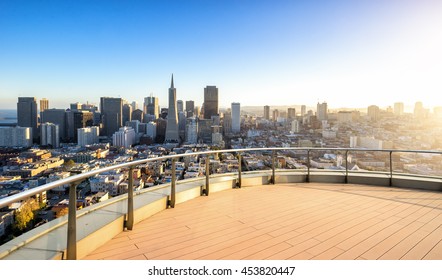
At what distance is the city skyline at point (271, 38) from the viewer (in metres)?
6.82

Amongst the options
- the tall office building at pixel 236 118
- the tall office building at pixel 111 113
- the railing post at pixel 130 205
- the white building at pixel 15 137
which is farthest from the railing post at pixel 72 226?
the tall office building at pixel 111 113

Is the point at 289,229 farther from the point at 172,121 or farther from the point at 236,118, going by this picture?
the point at 172,121

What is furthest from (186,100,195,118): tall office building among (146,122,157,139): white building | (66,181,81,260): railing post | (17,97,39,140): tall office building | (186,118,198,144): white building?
(66,181,81,260): railing post

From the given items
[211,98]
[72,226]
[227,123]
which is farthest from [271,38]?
[211,98]

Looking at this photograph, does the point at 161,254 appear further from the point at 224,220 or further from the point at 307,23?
the point at 307,23

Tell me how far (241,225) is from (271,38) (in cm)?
1022

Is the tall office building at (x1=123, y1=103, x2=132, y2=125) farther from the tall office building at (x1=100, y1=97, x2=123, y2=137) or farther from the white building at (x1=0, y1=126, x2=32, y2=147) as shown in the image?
the white building at (x1=0, y1=126, x2=32, y2=147)

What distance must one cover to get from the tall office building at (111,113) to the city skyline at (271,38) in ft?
186

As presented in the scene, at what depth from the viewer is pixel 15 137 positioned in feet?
104

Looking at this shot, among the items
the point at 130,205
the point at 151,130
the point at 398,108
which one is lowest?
the point at 151,130

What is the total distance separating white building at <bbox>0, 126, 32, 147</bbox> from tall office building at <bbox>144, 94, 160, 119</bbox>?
187ft

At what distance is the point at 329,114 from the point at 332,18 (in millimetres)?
14835
